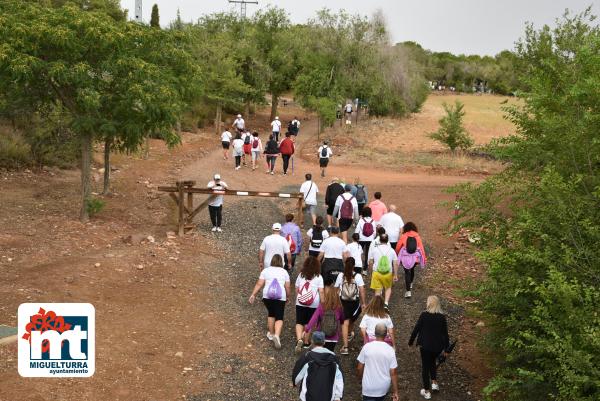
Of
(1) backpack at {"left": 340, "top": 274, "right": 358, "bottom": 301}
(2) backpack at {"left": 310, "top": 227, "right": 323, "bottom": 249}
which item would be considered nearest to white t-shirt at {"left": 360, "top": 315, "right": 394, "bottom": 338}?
(1) backpack at {"left": 340, "top": 274, "right": 358, "bottom": 301}

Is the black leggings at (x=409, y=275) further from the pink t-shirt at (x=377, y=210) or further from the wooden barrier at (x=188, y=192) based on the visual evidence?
the wooden barrier at (x=188, y=192)

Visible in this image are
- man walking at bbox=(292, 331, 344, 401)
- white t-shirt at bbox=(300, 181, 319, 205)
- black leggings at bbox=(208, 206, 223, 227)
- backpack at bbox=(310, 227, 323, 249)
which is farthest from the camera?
black leggings at bbox=(208, 206, 223, 227)

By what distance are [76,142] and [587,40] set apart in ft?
57.7

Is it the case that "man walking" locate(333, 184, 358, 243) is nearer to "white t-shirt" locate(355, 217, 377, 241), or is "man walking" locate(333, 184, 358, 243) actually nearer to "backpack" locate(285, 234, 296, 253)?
"white t-shirt" locate(355, 217, 377, 241)

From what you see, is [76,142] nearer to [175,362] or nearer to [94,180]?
[94,180]

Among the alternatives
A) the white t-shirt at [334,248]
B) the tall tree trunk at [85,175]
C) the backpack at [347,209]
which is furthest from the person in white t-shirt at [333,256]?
the tall tree trunk at [85,175]

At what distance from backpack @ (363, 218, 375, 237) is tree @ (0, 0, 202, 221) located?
606 cm

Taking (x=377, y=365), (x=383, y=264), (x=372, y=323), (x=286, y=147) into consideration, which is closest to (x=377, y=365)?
(x=377, y=365)

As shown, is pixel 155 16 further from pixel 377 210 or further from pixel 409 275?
pixel 409 275

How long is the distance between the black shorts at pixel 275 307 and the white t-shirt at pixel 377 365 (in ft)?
7.94

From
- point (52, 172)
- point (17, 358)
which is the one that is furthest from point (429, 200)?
point (17, 358)

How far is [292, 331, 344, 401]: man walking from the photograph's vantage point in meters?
6.45

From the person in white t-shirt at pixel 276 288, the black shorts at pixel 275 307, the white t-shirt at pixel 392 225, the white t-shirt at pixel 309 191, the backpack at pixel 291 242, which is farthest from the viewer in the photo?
the white t-shirt at pixel 309 191

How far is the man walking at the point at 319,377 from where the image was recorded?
645 centimetres
